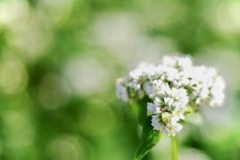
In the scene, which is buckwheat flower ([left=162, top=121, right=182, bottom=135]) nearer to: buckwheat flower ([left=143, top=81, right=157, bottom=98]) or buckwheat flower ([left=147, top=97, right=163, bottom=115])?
buckwheat flower ([left=147, top=97, right=163, bottom=115])

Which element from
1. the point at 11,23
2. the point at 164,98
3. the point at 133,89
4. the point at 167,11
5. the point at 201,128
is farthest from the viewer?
the point at 167,11

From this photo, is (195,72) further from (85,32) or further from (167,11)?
(167,11)

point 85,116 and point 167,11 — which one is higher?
point 167,11

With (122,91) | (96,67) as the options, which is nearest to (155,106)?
(122,91)

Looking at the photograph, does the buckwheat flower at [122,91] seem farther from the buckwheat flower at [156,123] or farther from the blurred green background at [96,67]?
the blurred green background at [96,67]

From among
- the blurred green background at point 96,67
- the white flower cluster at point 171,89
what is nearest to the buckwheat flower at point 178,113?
the white flower cluster at point 171,89

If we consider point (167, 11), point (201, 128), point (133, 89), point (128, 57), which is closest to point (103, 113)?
point (128, 57)
